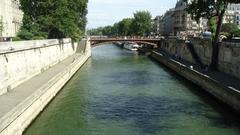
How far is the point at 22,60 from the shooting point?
36.6 m

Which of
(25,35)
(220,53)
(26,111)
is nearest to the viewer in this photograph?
(26,111)

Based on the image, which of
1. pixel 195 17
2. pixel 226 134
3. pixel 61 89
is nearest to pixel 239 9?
pixel 195 17

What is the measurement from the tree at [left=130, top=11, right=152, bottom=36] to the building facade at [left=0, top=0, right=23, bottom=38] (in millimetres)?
68895

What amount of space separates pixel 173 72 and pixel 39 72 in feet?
64.5

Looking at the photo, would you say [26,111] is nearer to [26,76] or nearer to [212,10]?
[26,76]

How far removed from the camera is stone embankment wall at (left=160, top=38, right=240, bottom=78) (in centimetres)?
4031

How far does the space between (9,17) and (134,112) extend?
180 feet

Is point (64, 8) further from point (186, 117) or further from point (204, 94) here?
point (186, 117)

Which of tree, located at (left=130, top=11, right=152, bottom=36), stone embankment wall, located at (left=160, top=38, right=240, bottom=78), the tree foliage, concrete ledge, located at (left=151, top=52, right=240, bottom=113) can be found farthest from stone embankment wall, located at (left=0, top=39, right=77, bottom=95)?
tree, located at (left=130, top=11, right=152, bottom=36)

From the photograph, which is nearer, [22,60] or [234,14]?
[22,60]

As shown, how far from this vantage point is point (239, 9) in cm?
16288

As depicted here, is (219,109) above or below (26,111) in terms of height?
below

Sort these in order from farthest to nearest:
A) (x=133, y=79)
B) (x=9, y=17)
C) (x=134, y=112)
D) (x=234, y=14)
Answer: (x=234, y=14)
(x=9, y=17)
(x=133, y=79)
(x=134, y=112)

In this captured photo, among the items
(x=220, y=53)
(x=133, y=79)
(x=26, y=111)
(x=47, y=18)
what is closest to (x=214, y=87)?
(x=220, y=53)
